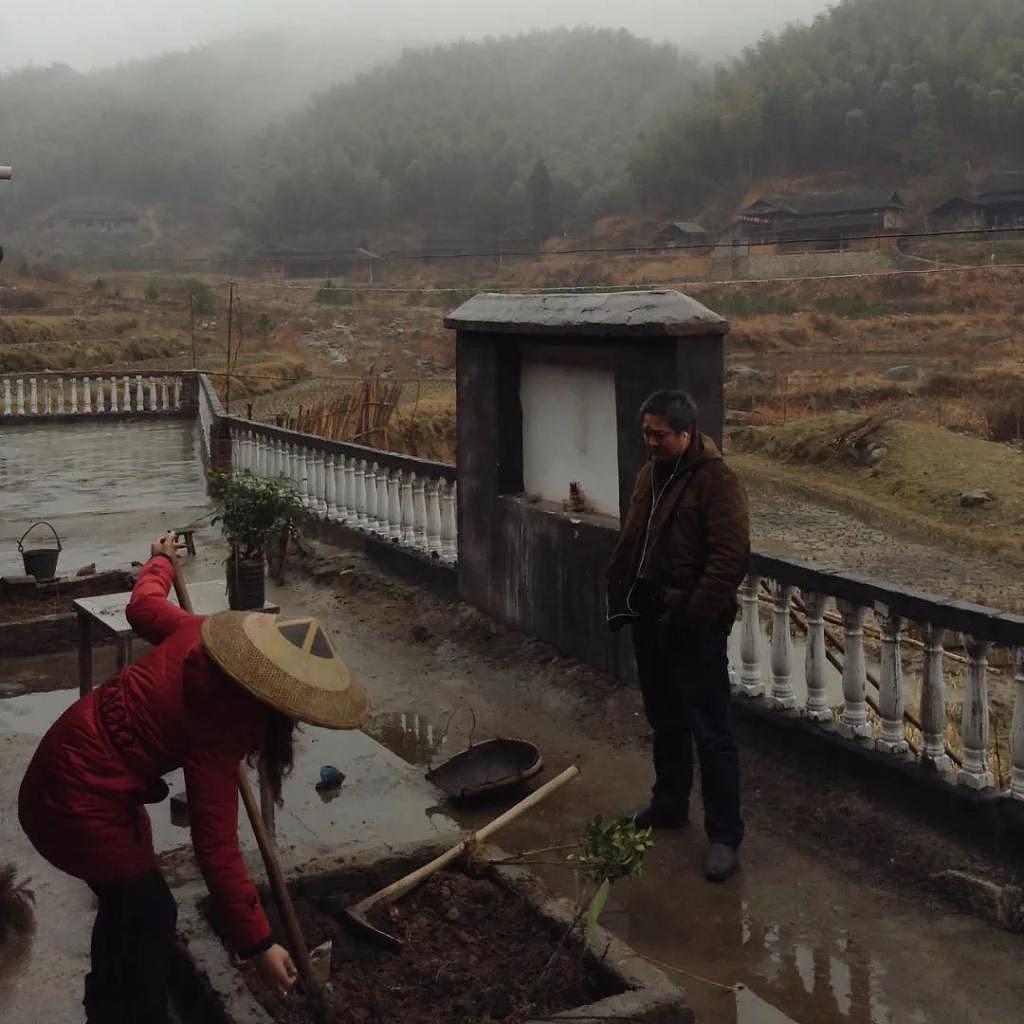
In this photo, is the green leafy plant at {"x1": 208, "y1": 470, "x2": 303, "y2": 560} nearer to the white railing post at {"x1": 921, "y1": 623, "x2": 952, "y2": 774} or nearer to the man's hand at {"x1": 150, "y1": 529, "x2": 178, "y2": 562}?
the man's hand at {"x1": 150, "y1": 529, "x2": 178, "y2": 562}

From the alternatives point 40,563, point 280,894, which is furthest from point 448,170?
point 280,894

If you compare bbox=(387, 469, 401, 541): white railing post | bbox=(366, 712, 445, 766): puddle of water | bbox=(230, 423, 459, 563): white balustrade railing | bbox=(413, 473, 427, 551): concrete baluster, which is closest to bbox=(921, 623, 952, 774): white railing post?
bbox=(366, 712, 445, 766): puddle of water

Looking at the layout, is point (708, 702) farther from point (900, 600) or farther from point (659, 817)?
point (900, 600)

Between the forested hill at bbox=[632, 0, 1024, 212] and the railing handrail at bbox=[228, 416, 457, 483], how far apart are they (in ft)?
335

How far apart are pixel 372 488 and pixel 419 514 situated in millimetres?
907

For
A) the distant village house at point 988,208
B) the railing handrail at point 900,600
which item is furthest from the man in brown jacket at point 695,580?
the distant village house at point 988,208

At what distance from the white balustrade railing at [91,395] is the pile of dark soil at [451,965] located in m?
19.2

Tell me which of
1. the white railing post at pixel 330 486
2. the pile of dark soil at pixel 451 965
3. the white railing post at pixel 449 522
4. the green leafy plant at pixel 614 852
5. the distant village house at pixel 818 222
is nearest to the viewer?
the pile of dark soil at pixel 451 965

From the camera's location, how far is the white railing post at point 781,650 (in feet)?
18.1

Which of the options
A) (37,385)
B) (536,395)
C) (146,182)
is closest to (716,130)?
(146,182)

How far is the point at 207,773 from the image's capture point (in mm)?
3023

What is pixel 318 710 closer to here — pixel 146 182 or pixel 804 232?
pixel 804 232

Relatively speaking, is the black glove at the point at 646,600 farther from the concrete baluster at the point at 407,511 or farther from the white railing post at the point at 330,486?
the white railing post at the point at 330,486

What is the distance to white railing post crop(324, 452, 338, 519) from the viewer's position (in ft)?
34.8
